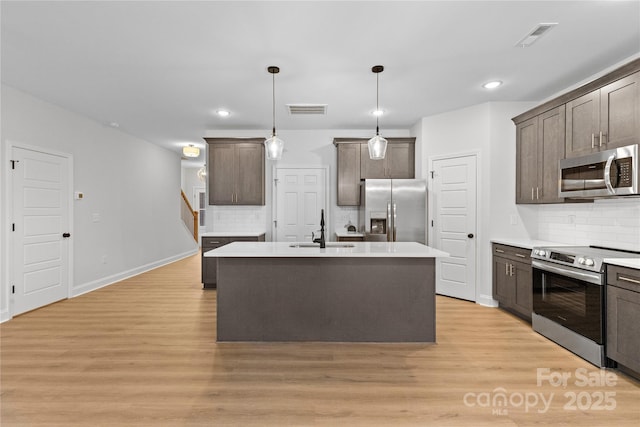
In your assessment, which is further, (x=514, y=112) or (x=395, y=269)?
(x=514, y=112)

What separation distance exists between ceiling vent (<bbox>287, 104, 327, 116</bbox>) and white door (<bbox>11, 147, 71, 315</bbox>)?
3.33 meters

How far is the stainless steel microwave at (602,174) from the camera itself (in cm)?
271

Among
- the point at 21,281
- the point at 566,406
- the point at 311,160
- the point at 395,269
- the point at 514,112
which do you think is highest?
the point at 514,112

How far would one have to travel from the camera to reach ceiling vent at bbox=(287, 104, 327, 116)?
180 inches

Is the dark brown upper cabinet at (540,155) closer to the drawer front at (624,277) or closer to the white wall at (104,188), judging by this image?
the drawer front at (624,277)

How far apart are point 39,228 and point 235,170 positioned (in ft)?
9.03

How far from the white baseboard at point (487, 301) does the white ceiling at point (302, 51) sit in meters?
2.64

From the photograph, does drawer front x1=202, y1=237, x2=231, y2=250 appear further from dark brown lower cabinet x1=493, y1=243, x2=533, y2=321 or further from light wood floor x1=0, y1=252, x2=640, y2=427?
dark brown lower cabinet x1=493, y1=243, x2=533, y2=321

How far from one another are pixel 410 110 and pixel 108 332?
4.70 metres

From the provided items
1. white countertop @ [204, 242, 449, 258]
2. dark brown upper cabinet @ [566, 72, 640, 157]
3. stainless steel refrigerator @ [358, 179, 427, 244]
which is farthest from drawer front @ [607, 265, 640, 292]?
stainless steel refrigerator @ [358, 179, 427, 244]

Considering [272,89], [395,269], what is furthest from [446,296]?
[272,89]

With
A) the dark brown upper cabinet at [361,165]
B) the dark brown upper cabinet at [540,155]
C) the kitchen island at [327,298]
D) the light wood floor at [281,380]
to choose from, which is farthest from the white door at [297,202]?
the dark brown upper cabinet at [540,155]

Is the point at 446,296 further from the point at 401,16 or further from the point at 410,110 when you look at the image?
the point at 401,16

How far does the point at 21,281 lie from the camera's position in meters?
4.02
